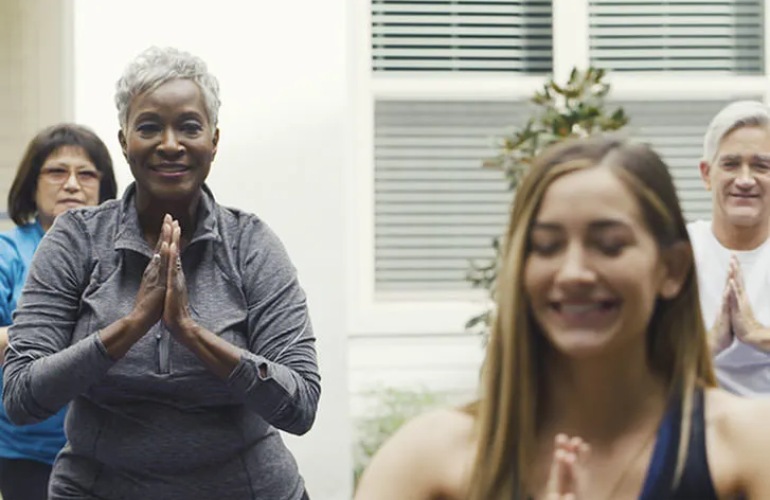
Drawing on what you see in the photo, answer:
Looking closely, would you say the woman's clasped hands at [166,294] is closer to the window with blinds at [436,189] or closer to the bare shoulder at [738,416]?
the bare shoulder at [738,416]

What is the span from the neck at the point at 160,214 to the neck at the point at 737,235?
1602mm

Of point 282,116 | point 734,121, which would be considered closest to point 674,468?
point 734,121

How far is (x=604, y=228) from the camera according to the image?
6.84 feet

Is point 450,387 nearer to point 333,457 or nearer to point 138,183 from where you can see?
point 333,457

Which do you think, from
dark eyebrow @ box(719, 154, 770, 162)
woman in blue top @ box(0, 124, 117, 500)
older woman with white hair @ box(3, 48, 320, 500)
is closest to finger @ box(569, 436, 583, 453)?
older woman with white hair @ box(3, 48, 320, 500)

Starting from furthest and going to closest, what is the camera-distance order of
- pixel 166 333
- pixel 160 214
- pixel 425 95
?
pixel 425 95
pixel 160 214
pixel 166 333

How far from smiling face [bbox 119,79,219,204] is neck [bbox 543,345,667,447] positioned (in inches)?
48.6

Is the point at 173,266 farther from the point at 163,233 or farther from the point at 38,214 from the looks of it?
the point at 38,214

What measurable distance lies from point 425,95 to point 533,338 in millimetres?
4897

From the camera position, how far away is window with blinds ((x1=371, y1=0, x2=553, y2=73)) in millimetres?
6980

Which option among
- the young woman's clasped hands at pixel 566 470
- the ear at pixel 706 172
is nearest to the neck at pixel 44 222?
the ear at pixel 706 172

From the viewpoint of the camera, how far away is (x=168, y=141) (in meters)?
3.17

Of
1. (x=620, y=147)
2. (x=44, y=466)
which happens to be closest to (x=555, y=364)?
(x=620, y=147)

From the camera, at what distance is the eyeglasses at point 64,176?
4.40 meters
